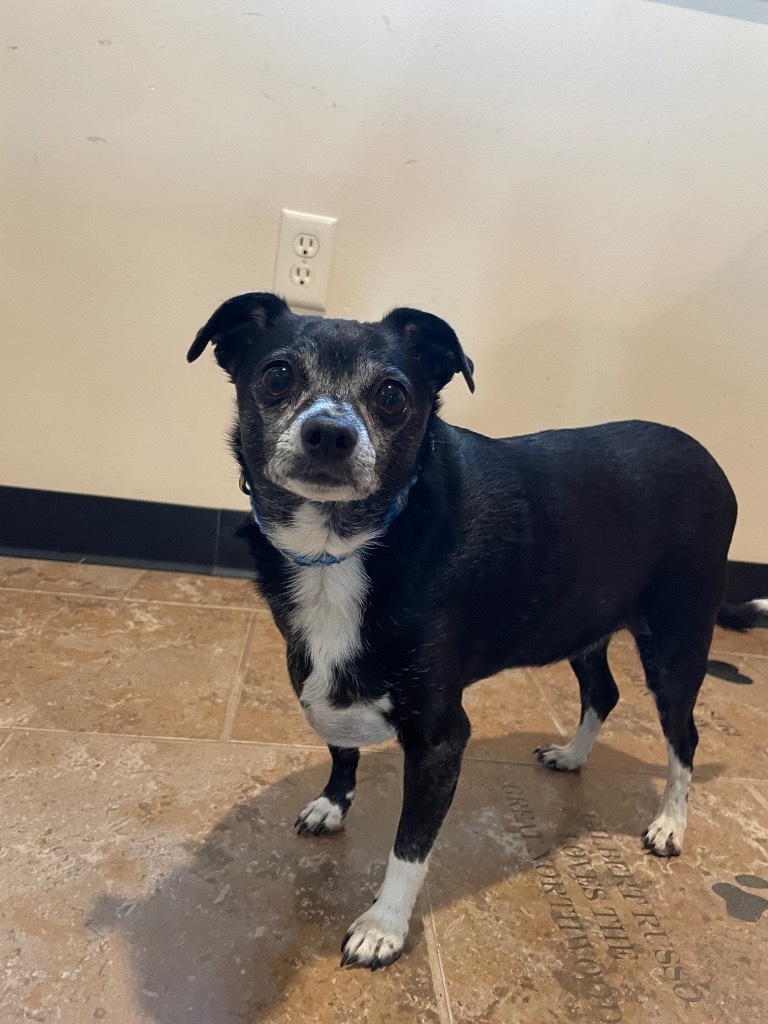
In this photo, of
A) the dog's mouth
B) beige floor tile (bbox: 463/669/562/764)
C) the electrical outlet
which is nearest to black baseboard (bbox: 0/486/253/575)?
the electrical outlet

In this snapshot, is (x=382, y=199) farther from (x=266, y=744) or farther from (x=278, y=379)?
(x=266, y=744)

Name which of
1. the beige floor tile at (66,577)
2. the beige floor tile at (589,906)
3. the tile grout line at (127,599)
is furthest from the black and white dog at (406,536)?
the beige floor tile at (66,577)

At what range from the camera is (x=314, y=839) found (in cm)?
121

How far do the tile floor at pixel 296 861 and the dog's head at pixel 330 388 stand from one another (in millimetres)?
636

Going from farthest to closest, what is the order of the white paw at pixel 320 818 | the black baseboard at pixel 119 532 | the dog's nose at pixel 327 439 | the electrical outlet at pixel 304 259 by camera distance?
the black baseboard at pixel 119 532 < the electrical outlet at pixel 304 259 < the white paw at pixel 320 818 < the dog's nose at pixel 327 439

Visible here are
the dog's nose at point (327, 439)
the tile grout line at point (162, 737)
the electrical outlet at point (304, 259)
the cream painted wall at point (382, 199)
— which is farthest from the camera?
the electrical outlet at point (304, 259)

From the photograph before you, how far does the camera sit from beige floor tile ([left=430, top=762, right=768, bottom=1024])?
3.18 ft

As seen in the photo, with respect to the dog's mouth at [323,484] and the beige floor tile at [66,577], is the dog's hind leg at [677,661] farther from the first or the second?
the beige floor tile at [66,577]

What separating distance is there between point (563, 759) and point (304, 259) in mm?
1432

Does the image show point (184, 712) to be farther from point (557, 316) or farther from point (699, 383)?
point (699, 383)

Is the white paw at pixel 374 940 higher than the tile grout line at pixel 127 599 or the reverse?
higher

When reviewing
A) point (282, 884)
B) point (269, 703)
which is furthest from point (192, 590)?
point (282, 884)

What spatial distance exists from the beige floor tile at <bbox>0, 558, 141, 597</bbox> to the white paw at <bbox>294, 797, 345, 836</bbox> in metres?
1.00

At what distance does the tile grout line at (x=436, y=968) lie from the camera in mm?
921
